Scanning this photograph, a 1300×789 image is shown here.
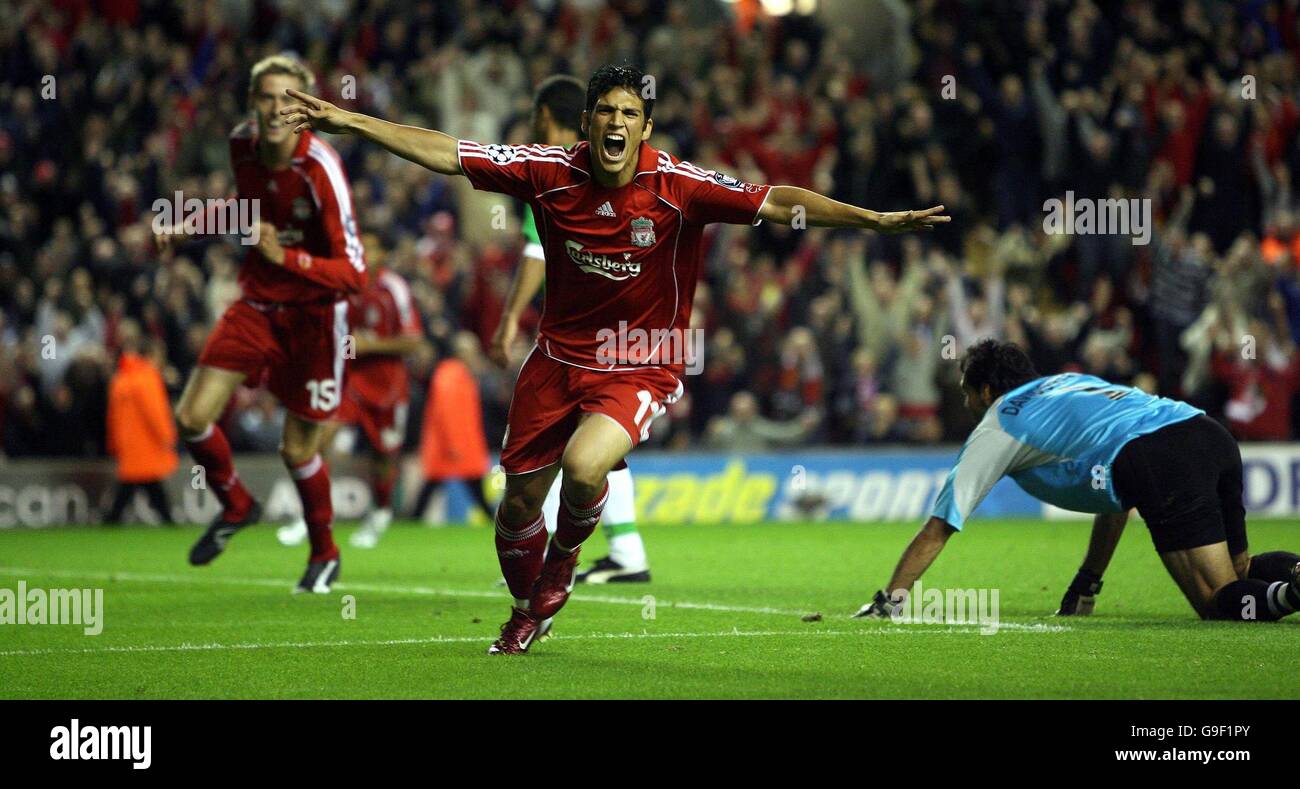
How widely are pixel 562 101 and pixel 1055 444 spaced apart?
3898 mm

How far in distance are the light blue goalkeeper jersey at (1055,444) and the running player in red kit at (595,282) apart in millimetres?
1481

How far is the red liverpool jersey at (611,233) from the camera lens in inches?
306

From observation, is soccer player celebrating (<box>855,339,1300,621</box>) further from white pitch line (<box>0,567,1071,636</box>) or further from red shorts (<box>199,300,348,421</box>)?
red shorts (<box>199,300,348,421</box>)

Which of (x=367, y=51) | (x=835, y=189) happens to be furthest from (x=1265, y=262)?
(x=367, y=51)

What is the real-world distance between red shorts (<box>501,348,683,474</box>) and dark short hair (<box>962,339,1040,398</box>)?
70.9 inches

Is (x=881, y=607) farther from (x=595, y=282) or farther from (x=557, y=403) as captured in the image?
(x=595, y=282)

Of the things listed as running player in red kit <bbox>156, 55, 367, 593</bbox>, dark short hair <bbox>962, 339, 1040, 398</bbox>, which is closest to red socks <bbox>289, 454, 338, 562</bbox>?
running player in red kit <bbox>156, 55, 367, 593</bbox>

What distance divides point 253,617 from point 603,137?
11.8 feet

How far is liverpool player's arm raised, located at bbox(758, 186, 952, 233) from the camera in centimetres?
735

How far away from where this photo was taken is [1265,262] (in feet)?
62.8

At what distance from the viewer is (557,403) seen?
7.93 metres

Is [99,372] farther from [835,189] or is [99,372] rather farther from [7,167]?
[835,189]

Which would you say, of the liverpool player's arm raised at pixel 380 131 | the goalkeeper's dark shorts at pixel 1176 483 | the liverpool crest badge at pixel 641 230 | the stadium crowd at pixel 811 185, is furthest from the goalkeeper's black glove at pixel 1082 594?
the stadium crowd at pixel 811 185

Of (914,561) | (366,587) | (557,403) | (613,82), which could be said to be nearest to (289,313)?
(366,587)
